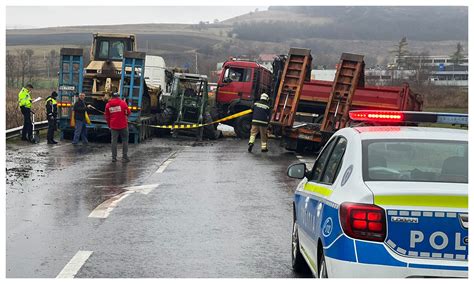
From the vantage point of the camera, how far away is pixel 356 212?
17.7 feet

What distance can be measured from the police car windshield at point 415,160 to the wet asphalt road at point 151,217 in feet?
6.72

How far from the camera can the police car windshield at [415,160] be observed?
5.84 meters

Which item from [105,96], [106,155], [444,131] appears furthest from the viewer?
[105,96]

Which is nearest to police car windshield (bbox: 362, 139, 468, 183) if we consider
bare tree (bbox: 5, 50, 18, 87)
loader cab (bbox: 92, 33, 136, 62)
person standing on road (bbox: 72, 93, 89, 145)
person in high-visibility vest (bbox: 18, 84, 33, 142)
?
person standing on road (bbox: 72, 93, 89, 145)

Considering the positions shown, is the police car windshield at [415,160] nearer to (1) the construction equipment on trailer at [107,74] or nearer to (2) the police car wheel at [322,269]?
(2) the police car wheel at [322,269]

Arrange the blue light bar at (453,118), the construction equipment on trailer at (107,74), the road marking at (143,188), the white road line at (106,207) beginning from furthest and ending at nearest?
1. the construction equipment on trailer at (107,74)
2. the road marking at (143,188)
3. the white road line at (106,207)
4. the blue light bar at (453,118)

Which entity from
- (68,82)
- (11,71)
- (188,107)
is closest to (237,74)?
(188,107)

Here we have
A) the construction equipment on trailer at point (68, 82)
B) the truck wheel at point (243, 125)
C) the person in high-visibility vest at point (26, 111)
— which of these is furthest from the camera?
the truck wheel at point (243, 125)

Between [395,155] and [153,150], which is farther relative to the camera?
[153,150]

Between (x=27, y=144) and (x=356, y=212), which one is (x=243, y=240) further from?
(x=27, y=144)

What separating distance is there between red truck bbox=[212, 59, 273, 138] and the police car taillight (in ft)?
77.3

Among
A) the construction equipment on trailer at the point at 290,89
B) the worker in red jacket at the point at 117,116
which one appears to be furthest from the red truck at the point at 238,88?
the worker in red jacket at the point at 117,116
